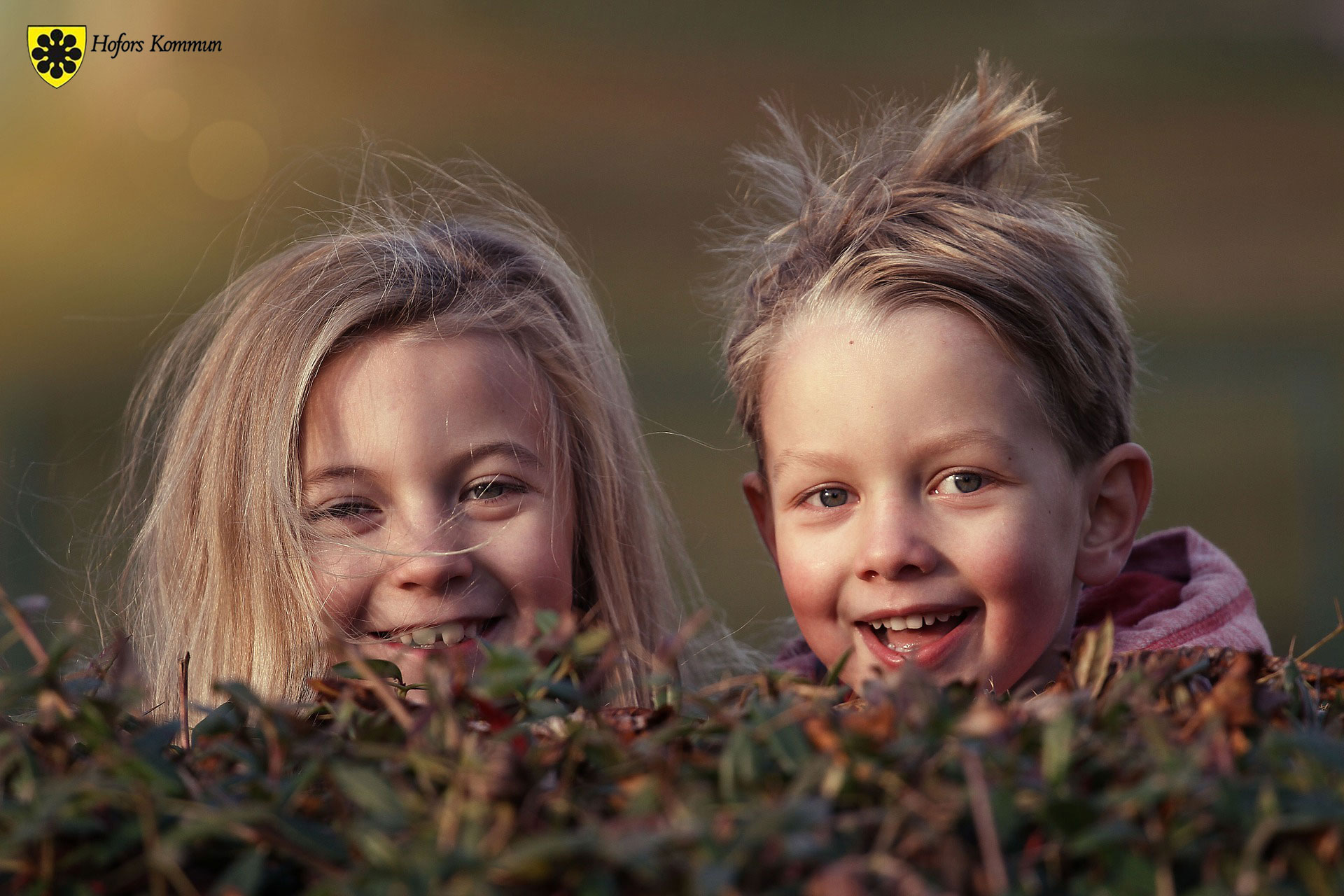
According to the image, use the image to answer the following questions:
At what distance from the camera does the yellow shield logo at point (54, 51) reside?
9.53 feet

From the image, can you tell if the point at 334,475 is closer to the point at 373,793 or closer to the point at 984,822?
the point at 373,793

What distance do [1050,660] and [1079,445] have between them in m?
0.28

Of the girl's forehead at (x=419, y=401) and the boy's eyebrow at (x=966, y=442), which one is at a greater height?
the girl's forehead at (x=419, y=401)

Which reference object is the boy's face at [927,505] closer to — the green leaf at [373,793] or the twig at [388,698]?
the twig at [388,698]

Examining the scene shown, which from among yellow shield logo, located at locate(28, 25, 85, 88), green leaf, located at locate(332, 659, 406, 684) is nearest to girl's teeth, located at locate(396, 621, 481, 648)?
green leaf, located at locate(332, 659, 406, 684)

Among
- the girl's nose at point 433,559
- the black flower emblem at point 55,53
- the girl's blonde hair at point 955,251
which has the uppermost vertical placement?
the black flower emblem at point 55,53

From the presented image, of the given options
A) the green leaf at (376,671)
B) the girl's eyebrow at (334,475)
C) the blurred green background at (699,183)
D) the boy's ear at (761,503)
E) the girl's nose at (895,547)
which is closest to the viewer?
the green leaf at (376,671)

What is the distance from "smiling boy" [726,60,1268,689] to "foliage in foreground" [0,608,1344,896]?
32.3 inches

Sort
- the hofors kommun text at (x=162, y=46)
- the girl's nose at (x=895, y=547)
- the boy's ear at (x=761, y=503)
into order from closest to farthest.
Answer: the girl's nose at (x=895, y=547) → the boy's ear at (x=761, y=503) → the hofors kommun text at (x=162, y=46)

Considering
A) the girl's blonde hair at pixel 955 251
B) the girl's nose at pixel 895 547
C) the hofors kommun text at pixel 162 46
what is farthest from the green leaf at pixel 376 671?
the hofors kommun text at pixel 162 46

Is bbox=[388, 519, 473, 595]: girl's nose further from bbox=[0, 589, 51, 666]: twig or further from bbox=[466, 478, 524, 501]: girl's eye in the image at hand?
bbox=[0, 589, 51, 666]: twig

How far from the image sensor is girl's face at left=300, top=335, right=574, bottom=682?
61.9 inches

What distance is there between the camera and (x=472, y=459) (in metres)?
1.63

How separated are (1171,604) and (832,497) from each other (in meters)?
0.61
